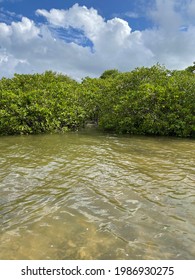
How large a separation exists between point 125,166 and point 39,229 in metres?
4.28

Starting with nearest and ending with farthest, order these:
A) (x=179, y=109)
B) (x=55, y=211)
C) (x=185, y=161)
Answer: (x=55, y=211)
(x=185, y=161)
(x=179, y=109)

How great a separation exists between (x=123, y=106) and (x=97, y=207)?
11690 millimetres

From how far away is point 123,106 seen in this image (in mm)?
16328

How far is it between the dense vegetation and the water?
20.0 feet

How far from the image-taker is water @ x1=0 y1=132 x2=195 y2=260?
3824mm

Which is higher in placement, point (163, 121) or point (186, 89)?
point (186, 89)

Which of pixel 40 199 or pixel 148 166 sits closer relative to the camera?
pixel 40 199

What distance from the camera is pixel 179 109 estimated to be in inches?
594

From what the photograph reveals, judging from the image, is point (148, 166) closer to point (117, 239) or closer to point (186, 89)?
point (117, 239)

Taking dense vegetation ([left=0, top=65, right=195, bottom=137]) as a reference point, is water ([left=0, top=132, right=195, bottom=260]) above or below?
below

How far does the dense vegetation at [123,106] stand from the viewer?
15.1m

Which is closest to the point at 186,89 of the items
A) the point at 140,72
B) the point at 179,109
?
the point at 179,109

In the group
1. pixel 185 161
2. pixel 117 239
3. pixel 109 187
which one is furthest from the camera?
pixel 185 161
